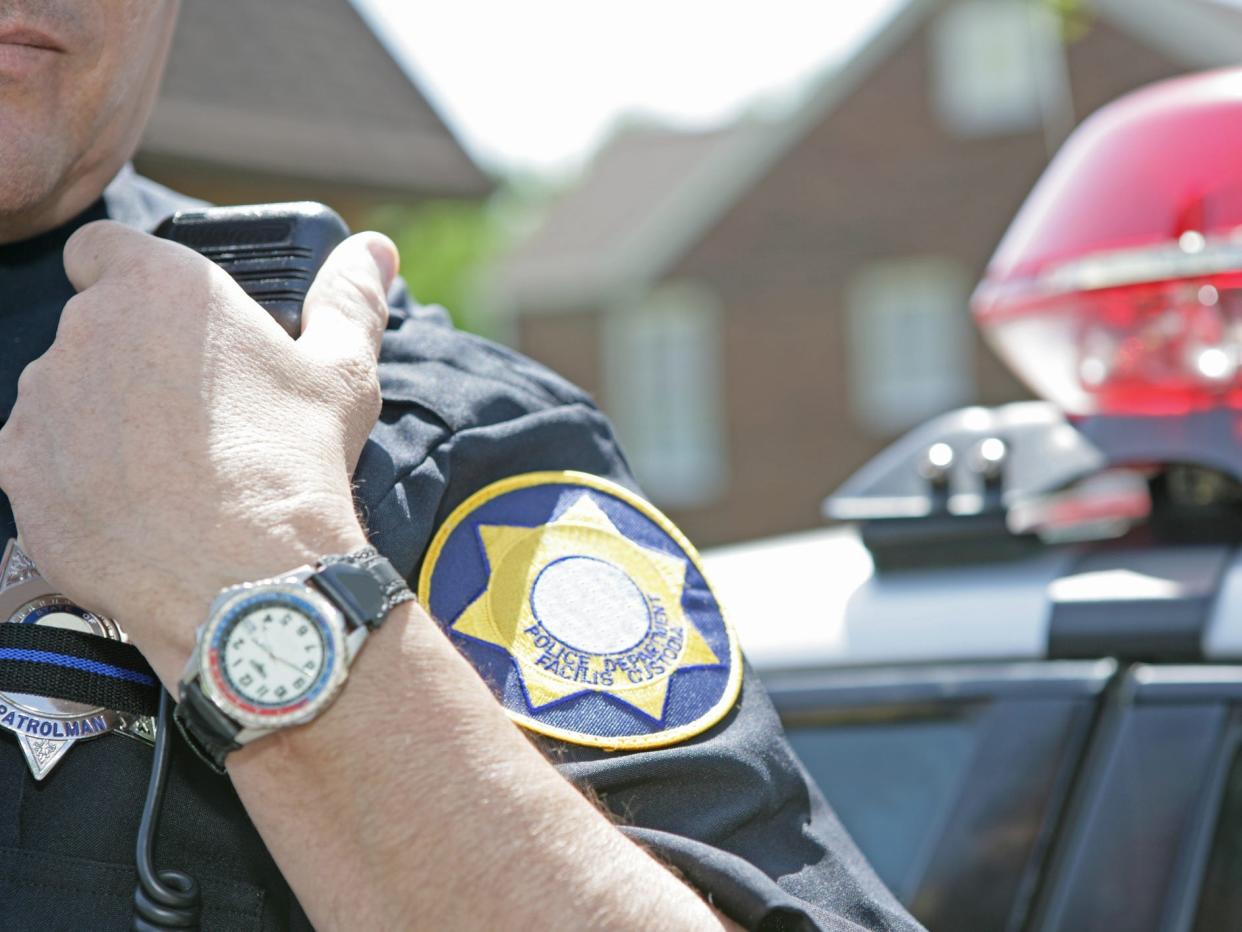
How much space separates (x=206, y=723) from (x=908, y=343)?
56.4 feet

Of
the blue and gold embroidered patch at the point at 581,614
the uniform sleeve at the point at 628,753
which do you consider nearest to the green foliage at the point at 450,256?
the uniform sleeve at the point at 628,753

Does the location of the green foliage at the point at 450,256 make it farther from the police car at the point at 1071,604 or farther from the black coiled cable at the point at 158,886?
the black coiled cable at the point at 158,886

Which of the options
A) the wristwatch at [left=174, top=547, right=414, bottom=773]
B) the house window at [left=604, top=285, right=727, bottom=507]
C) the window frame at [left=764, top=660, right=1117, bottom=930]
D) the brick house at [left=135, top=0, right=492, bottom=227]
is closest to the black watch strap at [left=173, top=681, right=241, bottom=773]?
the wristwatch at [left=174, top=547, right=414, bottom=773]

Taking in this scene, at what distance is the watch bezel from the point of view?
1.03 metres

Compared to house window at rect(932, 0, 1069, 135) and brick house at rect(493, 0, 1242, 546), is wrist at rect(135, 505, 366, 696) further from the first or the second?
house window at rect(932, 0, 1069, 135)

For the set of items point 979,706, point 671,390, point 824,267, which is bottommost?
point 671,390

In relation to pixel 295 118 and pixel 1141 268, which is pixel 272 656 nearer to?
pixel 1141 268

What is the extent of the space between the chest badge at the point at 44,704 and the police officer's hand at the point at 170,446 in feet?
0.38

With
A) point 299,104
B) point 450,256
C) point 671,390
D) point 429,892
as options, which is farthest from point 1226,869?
point 450,256

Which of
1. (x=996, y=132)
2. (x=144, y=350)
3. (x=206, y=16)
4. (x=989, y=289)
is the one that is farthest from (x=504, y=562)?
(x=996, y=132)

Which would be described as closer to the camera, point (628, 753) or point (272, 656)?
point (272, 656)

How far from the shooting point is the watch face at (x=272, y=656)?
1031 mm

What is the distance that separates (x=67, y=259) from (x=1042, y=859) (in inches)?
46.6

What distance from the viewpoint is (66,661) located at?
117 centimetres
